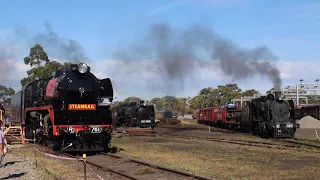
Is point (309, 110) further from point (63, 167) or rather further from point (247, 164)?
point (63, 167)

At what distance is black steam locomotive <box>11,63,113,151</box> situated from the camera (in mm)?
17562

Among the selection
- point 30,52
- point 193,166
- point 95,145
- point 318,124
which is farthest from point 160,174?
point 30,52

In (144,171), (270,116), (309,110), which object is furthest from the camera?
(309,110)

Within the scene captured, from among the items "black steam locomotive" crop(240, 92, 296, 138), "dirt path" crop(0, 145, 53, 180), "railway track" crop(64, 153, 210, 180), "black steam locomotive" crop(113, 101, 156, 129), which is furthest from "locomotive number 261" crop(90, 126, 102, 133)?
"black steam locomotive" crop(113, 101, 156, 129)

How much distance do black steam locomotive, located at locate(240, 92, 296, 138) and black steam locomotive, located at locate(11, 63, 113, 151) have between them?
14289 mm

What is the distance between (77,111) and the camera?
1781 centimetres

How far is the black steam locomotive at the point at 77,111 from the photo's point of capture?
57.6 feet

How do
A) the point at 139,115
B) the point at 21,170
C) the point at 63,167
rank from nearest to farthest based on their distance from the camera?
the point at 21,170 → the point at 63,167 → the point at 139,115

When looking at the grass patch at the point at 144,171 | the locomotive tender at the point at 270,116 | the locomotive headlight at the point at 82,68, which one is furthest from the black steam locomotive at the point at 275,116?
the grass patch at the point at 144,171

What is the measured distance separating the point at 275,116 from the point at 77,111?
1646 cm

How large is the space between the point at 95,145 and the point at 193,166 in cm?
605

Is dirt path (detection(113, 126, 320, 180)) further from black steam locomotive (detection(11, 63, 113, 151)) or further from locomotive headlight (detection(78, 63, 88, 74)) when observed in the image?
locomotive headlight (detection(78, 63, 88, 74))

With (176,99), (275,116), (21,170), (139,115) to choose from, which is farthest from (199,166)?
(176,99)

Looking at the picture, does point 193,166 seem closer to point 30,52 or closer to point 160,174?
point 160,174
